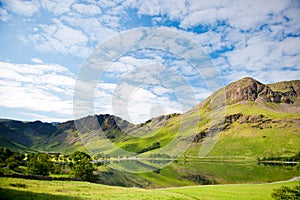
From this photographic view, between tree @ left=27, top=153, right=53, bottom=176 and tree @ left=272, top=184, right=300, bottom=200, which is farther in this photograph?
tree @ left=27, top=153, right=53, bottom=176

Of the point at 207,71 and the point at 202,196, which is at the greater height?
the point at 207,71

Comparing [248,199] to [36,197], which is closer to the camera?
[36,197]

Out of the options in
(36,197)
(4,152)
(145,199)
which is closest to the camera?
(36,197)

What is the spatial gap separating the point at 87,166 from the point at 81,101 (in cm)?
3513

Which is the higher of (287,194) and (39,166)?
(287,194)

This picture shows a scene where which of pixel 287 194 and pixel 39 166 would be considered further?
pixel 39 166

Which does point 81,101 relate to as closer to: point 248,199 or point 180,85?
point 180,85

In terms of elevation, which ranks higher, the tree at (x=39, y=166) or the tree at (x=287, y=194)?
the tree at (x=287, y=194)

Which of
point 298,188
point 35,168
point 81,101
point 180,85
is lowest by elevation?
point 35,168

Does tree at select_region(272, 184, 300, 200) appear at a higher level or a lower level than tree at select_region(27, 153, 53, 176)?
higher

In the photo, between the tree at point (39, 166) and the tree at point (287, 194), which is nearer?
the tree at point (287, 194)

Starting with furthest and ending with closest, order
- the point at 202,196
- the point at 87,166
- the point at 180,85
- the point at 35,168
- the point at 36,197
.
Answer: the point at 35,168 → the point at 87,166 → the point at 180,85 → the point at 202,196 → the point at 36,197

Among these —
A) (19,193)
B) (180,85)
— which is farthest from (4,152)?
(19,193)

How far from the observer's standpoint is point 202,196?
148 ft
